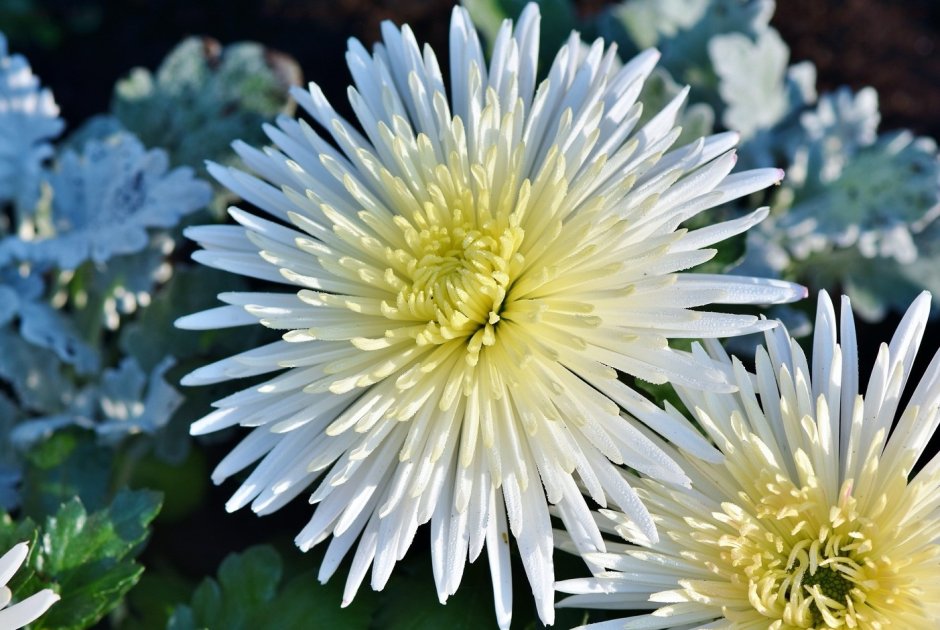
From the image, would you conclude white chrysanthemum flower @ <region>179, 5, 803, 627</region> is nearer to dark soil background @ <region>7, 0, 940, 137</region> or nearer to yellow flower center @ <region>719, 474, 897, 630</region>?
yellow flower center @ <region>719, 474, 897, 630</region>

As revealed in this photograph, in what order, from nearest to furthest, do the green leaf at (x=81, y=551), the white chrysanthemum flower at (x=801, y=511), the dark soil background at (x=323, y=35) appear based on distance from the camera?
the white chrysanthemum flower at (x=801, y=511) < the green leaf at (x=81, y=551) < the dark soil background at (x=323, y=35)

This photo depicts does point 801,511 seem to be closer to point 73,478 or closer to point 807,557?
point 807,557

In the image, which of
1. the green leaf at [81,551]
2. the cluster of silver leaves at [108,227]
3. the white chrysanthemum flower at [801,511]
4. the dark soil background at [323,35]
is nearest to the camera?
the white chrysanthemum flower at [801,511]

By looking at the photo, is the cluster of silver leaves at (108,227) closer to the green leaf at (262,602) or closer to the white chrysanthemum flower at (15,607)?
the green leaf at (262,602)

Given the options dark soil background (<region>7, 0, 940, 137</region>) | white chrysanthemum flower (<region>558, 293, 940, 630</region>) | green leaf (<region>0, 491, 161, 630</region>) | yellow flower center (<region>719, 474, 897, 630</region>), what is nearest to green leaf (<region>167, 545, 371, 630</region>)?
green leaf (<region>0, 491, 161, 630</region>)

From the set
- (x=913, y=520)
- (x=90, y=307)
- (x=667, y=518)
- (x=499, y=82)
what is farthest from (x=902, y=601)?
(x=90, y=307)

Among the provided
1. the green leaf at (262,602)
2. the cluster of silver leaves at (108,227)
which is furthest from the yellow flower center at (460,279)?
the cluster of silver leaves at (108,227)

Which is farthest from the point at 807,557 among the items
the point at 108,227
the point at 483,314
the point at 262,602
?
the point at 108,227
